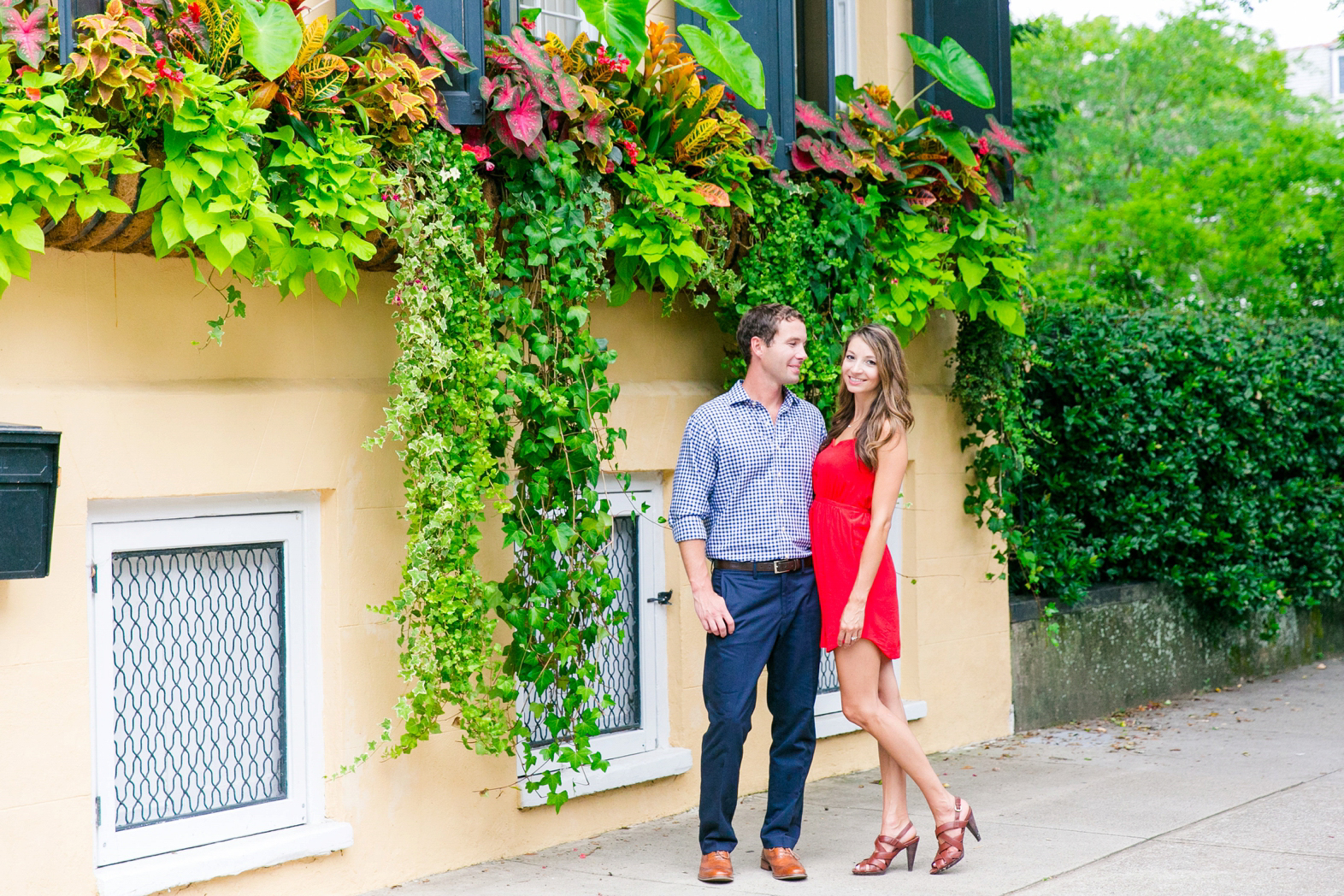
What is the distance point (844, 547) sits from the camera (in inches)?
193

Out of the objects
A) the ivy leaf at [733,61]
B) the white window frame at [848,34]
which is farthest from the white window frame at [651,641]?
the white window frame at [848,34]

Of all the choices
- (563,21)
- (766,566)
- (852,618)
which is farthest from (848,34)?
(852,618)

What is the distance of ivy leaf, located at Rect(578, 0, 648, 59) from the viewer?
195 inches

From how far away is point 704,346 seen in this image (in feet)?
20.6

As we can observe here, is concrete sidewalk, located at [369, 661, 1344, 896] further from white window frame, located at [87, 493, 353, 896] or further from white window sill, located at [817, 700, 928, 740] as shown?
white window frame, located at [87, 493, 353, 896]

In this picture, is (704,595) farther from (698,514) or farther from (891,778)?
(891,778)

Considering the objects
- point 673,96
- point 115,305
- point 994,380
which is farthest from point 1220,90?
point 115,305

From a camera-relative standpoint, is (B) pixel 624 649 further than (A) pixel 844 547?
Answer: Yes

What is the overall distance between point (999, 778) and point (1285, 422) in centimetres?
443

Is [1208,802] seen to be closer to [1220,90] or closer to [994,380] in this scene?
[994,380]

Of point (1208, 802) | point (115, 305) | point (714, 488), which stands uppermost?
point (115, 305)

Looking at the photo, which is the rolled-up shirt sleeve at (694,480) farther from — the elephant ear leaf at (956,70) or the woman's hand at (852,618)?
the elephant ear leaf at (956,70)

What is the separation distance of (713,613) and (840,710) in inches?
98.6

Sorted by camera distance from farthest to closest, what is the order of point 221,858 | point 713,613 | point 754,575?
point 754,575
point 713,613
point 221,858
